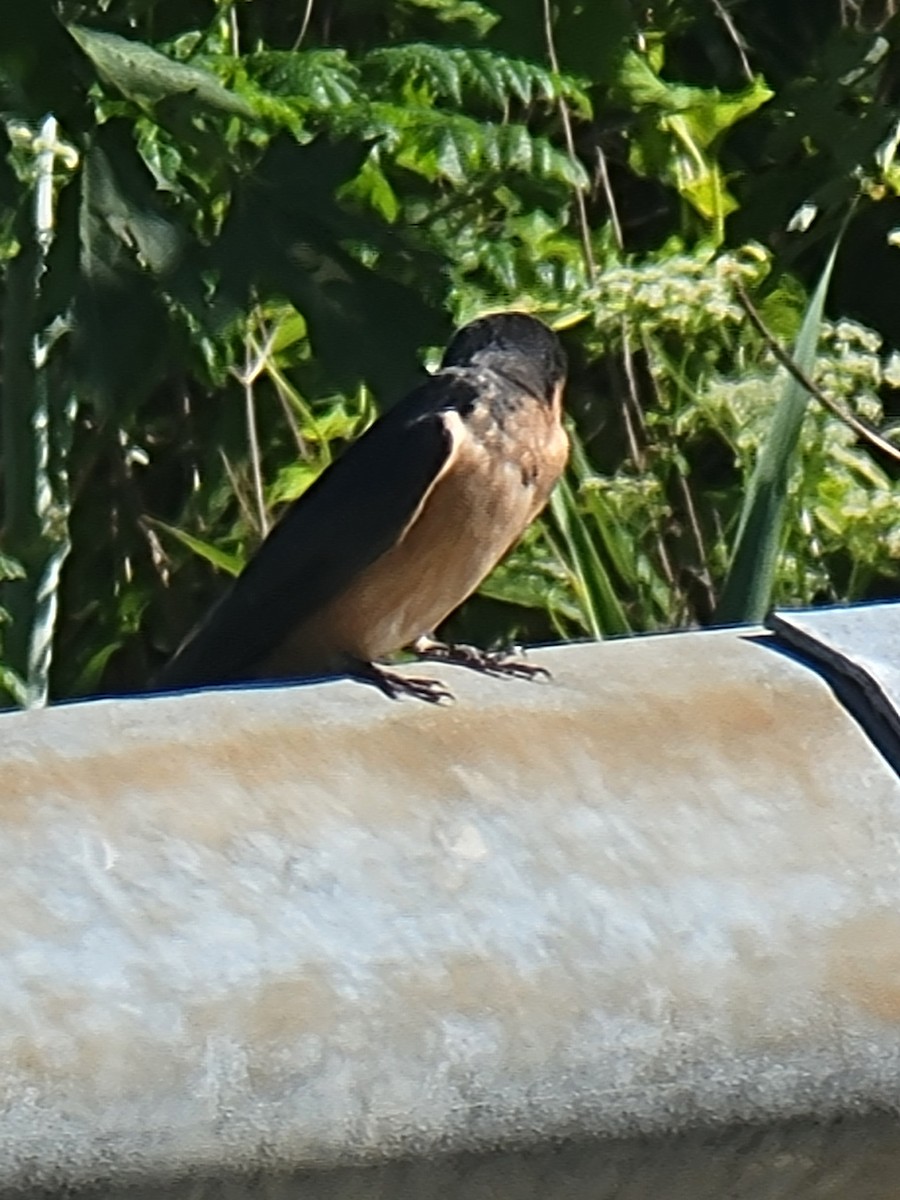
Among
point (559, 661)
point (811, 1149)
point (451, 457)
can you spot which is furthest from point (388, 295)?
point (811, 1149)

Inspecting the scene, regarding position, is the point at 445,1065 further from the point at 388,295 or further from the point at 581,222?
the point at 581,222

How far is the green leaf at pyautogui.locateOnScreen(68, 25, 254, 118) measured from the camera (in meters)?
2.22

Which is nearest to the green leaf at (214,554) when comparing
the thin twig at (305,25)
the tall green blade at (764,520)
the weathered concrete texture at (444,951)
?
the thin twig at (305,25)

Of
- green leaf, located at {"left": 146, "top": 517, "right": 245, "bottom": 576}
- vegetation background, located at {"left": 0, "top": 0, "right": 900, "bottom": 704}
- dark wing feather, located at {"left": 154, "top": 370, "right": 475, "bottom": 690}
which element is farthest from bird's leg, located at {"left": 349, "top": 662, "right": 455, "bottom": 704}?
green leaf, located at {"left": 146, "top": 517, "right": 245, "bottom": 576}

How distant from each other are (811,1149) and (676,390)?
2164 millimetres

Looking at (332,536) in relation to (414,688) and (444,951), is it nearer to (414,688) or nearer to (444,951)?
(414,688)

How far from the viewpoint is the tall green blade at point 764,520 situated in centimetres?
251

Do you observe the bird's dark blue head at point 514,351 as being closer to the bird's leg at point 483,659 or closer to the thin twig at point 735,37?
the bird's leg at point 483,659

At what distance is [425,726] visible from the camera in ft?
4.33

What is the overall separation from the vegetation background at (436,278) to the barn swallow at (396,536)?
0.14 metres

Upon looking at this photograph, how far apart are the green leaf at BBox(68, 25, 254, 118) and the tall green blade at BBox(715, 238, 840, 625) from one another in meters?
0.68

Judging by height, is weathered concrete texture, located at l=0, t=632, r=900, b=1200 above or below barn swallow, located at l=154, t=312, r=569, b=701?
above

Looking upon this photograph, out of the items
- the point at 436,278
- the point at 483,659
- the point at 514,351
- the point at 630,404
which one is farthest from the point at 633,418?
the point at 483,659

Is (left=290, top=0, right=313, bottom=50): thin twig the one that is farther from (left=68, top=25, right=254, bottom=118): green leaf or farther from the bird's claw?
the bird's claw
